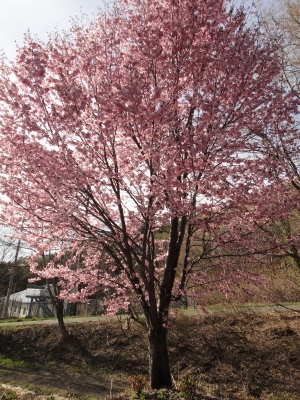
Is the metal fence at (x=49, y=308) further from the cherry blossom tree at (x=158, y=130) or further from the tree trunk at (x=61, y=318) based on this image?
the cherry blossom tree at (x=158, y=130)

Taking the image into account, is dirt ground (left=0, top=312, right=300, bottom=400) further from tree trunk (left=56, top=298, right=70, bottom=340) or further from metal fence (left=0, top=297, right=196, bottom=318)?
metal fence (left=0, top=297, right=196, bottom=318)

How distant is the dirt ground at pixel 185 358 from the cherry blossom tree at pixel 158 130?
323 cm

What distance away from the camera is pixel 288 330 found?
9.11 metres

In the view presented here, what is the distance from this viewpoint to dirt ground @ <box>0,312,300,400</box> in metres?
7.55

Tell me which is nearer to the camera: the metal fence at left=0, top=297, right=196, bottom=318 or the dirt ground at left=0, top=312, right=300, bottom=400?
the dirt ground at left=0, top=312, right=300, bottom=400

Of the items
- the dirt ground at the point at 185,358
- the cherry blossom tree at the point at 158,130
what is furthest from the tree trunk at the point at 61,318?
the cherry blossom tree at the point at 158,130

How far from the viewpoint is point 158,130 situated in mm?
5309

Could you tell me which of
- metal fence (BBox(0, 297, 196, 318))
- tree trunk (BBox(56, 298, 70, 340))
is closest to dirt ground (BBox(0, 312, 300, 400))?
tree trunk (BBox(56, 298, 70, 340))

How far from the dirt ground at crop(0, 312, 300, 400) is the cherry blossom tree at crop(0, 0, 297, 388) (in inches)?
127

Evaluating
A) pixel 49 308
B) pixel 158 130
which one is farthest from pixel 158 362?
pixel 49 308

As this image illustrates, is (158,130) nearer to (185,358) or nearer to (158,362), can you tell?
(158,362)

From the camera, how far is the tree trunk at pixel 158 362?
545cm

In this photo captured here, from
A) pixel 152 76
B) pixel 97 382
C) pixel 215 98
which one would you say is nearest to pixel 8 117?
pixel 152 76

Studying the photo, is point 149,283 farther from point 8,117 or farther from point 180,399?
point 8,117
